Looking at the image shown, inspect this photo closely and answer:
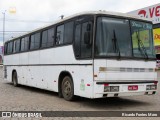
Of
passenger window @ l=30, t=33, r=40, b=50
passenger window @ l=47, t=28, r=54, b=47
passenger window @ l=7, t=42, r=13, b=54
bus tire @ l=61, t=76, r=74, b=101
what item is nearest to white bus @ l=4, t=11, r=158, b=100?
bus tire @ l=61, t=76, r=74, b=101

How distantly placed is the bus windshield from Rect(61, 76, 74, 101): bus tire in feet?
7.24

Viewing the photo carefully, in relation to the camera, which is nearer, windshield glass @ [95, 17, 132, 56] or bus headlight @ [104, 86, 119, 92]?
bus headlight @ [104, 86, 119, 92]

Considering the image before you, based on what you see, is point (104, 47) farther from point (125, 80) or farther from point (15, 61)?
point (15, 61)

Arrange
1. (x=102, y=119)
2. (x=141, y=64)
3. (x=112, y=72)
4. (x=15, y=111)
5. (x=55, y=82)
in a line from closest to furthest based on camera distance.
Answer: (x=102, y=119)
(x=15, y=111)
(x=112, y=72)
(x=141, y=64)
(x=55, y=82)

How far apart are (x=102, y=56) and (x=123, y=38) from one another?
1.12 m

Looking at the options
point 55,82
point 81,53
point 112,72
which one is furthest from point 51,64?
point 112,72

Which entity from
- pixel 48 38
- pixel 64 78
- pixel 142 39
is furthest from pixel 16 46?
pixel 142 39

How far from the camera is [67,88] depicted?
11891 millimetres

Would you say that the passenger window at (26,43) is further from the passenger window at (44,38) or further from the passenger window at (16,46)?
the passenger window at (44,38)

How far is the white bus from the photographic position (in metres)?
9.98

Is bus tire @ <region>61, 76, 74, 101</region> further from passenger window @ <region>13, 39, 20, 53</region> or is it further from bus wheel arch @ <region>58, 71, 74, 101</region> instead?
passenger window @ <region>13, 39, 20, 53</region>

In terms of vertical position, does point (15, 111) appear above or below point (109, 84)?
below

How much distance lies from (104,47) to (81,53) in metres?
1.04

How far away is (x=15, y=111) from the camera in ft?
31.3
